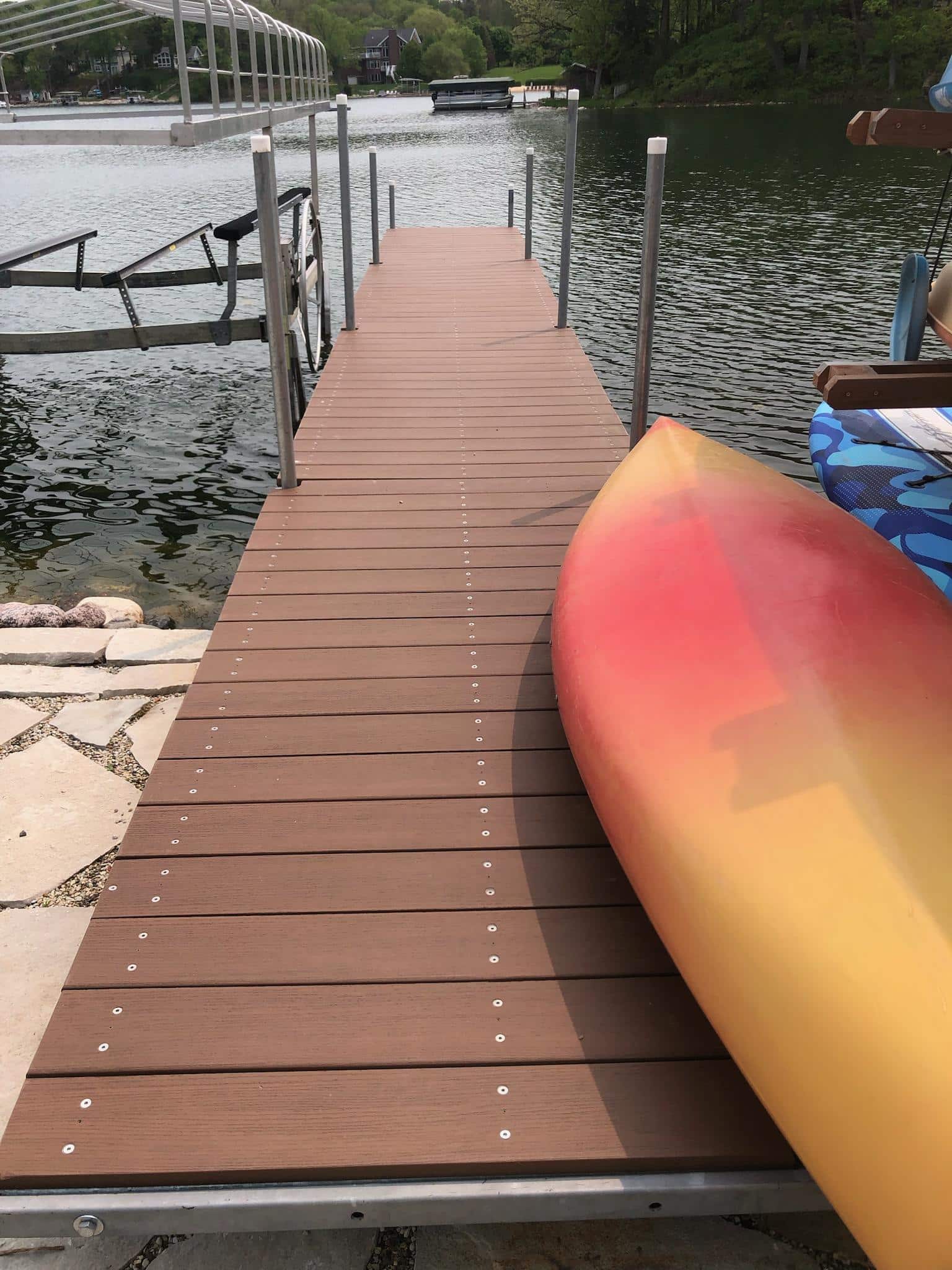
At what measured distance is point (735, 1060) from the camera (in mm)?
1630

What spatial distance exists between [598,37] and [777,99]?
1583 cm

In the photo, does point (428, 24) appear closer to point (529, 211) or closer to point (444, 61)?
point (444, 61)

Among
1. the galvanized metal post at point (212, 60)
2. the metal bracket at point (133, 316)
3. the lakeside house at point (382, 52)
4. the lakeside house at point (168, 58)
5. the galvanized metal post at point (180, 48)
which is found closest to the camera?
the galvanized metal post at point (180, 48)

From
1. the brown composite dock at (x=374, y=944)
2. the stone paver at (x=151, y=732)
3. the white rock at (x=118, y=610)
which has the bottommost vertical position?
the white rock at (x=118, y=610)

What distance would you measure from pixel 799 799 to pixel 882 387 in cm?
144

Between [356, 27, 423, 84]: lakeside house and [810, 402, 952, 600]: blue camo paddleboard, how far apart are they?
310 ft

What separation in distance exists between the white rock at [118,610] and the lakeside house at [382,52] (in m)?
95.0

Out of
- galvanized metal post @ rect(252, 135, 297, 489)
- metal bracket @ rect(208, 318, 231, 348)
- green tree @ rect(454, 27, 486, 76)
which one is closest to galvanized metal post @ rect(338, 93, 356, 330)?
metal bracket @ rect(208, 318, 231, 348)

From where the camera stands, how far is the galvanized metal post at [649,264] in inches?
161

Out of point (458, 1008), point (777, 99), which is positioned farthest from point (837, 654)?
point (777, 99)

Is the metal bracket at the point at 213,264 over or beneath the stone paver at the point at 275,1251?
over

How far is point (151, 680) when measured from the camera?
3.71 metres

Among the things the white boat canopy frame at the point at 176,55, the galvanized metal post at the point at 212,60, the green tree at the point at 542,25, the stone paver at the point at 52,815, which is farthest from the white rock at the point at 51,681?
the green tree at the point at 542,25

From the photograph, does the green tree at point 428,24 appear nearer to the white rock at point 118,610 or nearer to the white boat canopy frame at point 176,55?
the white boat canopy frame at point 176,55
